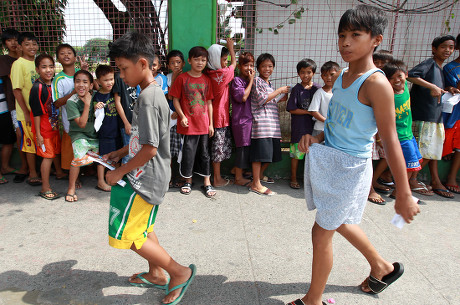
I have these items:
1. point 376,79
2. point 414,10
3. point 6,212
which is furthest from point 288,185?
point 414,10

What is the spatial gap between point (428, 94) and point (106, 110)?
153 inches

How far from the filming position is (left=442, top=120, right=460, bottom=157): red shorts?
14.5 ft

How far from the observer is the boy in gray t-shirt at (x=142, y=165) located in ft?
6.39

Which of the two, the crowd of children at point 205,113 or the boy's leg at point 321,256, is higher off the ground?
the crowd of children at point 205,113

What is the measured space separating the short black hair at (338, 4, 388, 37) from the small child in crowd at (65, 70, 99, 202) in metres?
2.91

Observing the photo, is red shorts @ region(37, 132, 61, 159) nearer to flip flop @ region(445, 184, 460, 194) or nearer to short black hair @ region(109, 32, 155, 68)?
short black hair @ region(109, 32, 155, 68)

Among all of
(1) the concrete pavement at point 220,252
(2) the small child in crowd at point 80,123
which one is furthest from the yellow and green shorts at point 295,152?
(2) the small child in crowd at point 80,123

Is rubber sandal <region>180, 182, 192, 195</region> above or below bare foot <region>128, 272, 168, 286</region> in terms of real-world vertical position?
above

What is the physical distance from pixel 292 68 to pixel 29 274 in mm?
3884

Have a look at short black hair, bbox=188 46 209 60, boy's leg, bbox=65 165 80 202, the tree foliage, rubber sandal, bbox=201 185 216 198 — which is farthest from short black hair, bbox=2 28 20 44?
rubber sandal, bbox=201 185 216 198

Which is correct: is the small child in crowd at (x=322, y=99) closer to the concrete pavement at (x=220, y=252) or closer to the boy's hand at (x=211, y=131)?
the concrete pavement at (x=220, y=252)

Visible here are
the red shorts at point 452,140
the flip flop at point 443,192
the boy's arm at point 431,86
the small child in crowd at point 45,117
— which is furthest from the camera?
the red shorts at point 452,140

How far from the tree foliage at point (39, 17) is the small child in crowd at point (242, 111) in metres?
2.54

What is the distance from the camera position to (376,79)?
1.73 meters
